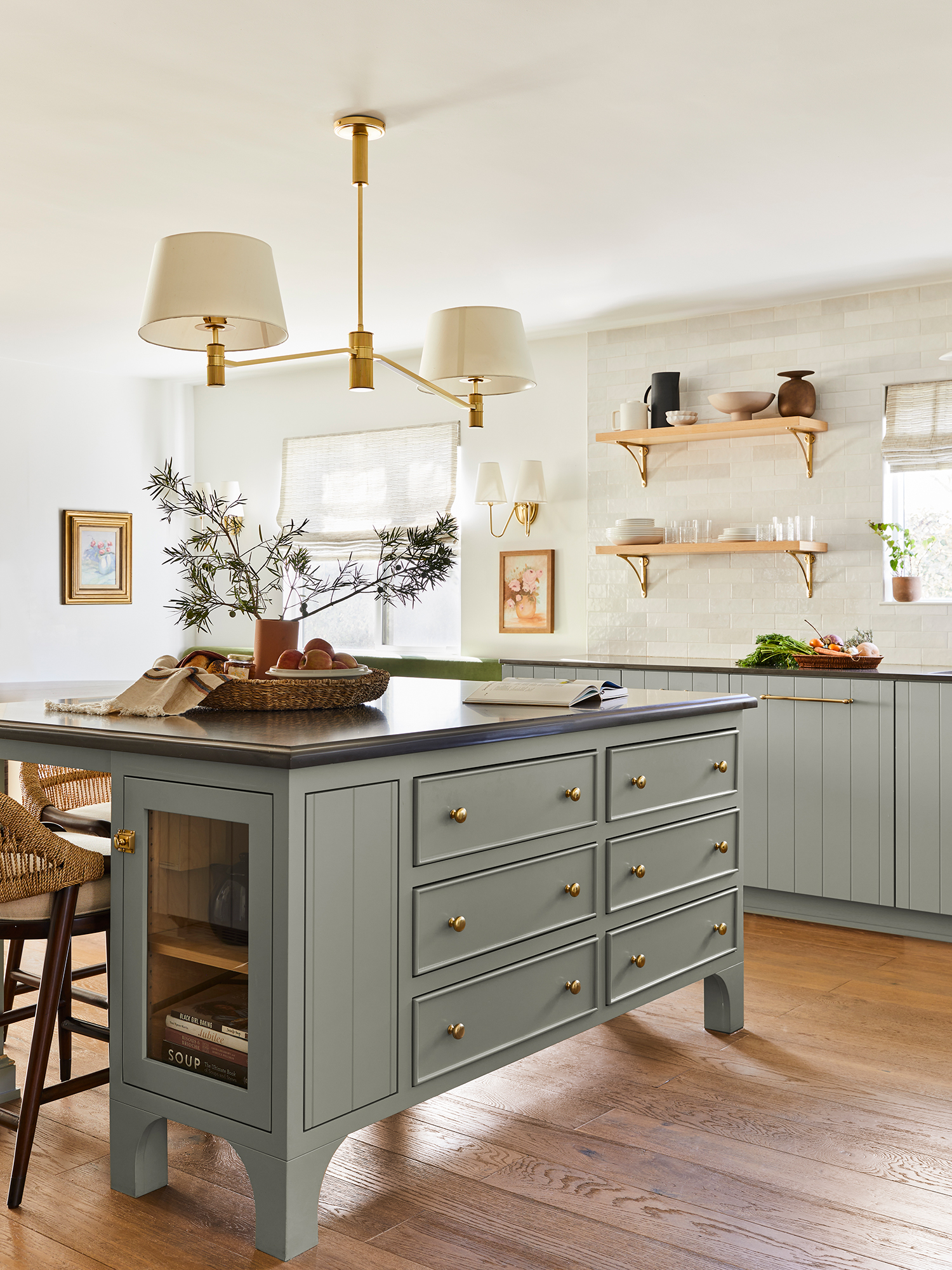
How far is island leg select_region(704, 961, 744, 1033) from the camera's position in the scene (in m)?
3.18

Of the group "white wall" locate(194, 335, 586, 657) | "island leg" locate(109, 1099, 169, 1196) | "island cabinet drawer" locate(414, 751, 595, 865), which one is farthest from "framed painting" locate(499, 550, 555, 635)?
"island leg" locate(109, 1099, 169, 1196)

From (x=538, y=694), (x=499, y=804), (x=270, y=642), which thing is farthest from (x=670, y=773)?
(x=270, y=642)

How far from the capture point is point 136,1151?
7.32 ft

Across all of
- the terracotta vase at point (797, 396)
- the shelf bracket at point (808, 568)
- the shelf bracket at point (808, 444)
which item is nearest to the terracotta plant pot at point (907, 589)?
the shelf bracket at point (808, 568)

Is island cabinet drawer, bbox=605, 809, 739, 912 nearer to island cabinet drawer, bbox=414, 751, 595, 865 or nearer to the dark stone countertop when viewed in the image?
island cabinet drawer, bbox=414, 751, 595, 865

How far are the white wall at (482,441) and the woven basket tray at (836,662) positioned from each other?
170cm

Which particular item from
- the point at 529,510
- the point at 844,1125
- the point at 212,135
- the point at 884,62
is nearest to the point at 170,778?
the point at 844,1125

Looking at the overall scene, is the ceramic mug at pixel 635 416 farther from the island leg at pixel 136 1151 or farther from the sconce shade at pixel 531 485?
the island leg at pixel 136 1151

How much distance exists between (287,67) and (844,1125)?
297 centimetres

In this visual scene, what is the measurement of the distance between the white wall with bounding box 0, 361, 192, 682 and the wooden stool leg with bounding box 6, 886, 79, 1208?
16.3 ft

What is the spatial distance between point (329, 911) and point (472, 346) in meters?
1.76

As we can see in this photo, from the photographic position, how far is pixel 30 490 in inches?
272

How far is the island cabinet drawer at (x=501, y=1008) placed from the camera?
7.37 feet

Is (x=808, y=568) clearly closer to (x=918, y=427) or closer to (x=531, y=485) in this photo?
(x=918, y=427)
